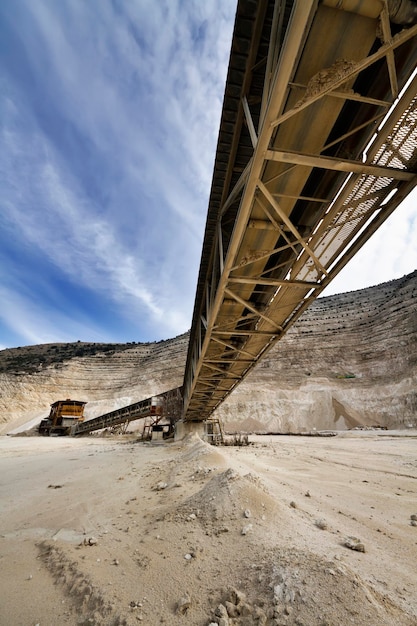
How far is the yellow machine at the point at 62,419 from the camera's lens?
97.1 ft

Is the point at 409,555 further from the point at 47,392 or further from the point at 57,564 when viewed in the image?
the point at 47,392

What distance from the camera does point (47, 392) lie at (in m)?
43.7

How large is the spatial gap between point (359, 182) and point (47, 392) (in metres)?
50.8

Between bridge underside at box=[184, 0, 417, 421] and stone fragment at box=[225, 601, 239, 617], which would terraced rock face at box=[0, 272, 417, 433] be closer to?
bridge underside at box=[184, 0, 417, 421]

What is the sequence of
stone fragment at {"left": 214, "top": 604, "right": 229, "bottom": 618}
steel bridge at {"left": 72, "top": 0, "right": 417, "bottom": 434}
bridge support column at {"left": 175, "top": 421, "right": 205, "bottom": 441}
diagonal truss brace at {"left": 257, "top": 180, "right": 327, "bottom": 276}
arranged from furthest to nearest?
1. bridge support column at {"left": 175, "top": 421, "right": 205, "bottom": 441}
2. diagonal truss brace at {"left": 257, "top": 180, "right": 327, "bottom": 276}
3. steel bridge at {"left": 72, "top": 0, "right": 417, "bottom": 434}
4. stone fragment at {"left": 214, "top": 604, "right": 229, "bottom": 618}

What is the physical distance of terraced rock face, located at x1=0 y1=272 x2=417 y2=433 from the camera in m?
27.0

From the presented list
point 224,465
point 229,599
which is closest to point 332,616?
point 229,599

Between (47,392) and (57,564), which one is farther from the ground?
(47,392)

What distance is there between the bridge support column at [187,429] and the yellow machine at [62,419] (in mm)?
17332

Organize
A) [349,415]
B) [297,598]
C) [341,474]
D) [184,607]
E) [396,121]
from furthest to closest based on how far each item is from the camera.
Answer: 1. [349,415]
2. [341,474]
3. [396,121]
4. [184,607]
5. [297,598]

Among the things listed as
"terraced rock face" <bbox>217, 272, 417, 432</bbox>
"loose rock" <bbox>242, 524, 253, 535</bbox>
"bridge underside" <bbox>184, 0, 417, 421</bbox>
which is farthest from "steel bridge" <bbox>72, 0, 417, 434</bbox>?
"terraced rock face" <bbox>217, 272, 417, 432</bbox>

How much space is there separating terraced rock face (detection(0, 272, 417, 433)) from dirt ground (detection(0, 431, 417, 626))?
24.9 metres

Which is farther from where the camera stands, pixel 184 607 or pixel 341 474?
pixel 341 474

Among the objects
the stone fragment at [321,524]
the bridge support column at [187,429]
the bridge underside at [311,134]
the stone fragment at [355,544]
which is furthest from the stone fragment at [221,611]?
the bridge support column at [187,429]
